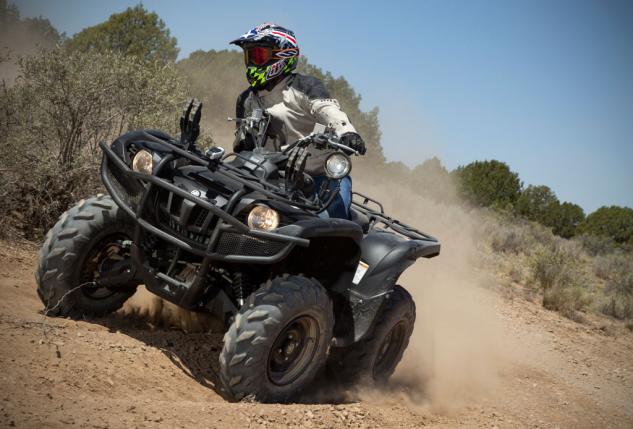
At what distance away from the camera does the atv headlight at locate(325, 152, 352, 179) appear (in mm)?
4703

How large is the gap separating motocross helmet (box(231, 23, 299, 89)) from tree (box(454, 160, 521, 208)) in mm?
25522

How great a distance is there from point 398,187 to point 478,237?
221 inches

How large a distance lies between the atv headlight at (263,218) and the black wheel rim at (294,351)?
69 centimetres

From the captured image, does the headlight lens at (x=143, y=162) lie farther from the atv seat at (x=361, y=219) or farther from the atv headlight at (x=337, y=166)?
the atv seat at (x=361, y=219)

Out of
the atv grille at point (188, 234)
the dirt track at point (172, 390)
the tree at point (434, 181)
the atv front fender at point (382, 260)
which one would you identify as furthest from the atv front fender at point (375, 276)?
the tree at point (434, 181)

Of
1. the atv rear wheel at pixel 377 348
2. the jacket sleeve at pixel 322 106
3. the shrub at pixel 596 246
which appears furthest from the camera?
the shrub at pixel 596 246

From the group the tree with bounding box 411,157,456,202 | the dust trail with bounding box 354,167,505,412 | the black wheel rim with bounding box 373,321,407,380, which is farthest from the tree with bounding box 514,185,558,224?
the black wheel rim with bounding box 373,321,407,380

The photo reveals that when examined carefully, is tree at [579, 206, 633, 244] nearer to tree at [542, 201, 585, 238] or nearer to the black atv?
tree at [542, 201, 585, 238]

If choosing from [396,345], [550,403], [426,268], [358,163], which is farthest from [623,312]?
[358,163]

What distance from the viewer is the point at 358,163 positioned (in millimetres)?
27688

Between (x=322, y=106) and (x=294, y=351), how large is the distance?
2.14m

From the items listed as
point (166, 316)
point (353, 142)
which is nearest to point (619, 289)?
point (353, 142)

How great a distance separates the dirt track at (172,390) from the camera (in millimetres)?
3471

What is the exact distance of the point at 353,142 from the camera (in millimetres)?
5137
